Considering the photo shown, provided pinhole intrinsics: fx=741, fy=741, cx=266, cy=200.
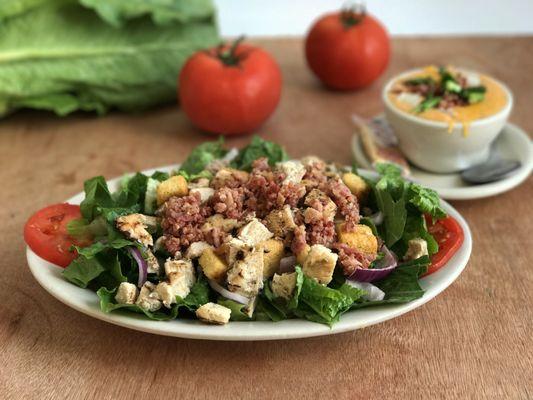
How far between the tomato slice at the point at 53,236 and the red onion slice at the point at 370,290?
0.96 metres

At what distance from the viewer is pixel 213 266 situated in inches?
93.7

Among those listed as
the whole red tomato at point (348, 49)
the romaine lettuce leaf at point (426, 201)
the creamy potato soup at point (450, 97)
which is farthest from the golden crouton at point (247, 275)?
the whole red tomato at point (348, 49)

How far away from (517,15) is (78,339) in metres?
5.55

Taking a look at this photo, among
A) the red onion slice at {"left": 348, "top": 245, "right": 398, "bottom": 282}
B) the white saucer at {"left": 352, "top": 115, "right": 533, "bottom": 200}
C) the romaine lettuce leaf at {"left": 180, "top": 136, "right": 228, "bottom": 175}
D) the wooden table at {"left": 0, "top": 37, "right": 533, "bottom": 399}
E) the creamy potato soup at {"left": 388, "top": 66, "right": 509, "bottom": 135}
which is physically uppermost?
the red onion slice at {"left": 348, "top": 245, "right": 398, "bottom": 282}

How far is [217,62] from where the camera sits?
13.0 ft

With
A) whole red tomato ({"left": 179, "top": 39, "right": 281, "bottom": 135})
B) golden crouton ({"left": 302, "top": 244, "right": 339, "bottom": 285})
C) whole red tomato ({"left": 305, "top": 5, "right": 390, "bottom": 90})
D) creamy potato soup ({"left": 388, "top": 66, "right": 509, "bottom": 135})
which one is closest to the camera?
golden crouton ({"left": 302, "top": 244, "right": 339, "bottom": 285})

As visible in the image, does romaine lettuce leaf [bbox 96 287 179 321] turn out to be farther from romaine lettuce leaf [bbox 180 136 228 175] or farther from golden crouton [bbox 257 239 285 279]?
romaine lettuce leaf [bbox 180 136 228 175]

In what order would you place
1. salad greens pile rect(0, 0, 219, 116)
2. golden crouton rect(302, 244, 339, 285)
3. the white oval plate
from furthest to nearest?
salad greens pile rect(0, 0, 219, 116) < golden crouton rect(302, 244, 339, 285) < the white oval plate

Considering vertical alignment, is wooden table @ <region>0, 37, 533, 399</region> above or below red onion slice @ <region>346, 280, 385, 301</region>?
below

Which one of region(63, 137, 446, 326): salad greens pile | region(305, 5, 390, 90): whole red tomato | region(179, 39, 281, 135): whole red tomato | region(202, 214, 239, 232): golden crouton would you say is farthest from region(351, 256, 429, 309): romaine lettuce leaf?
region(305, 5, 390, 90): whole red tomato

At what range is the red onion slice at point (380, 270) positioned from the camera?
2.43 metres

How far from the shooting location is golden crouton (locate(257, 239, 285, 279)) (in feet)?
7.93

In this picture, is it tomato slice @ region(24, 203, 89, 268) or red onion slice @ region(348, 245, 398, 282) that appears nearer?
red onion slice @ region(348, 245, 398, 282)

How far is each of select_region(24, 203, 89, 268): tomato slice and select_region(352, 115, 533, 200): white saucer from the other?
1503mm
